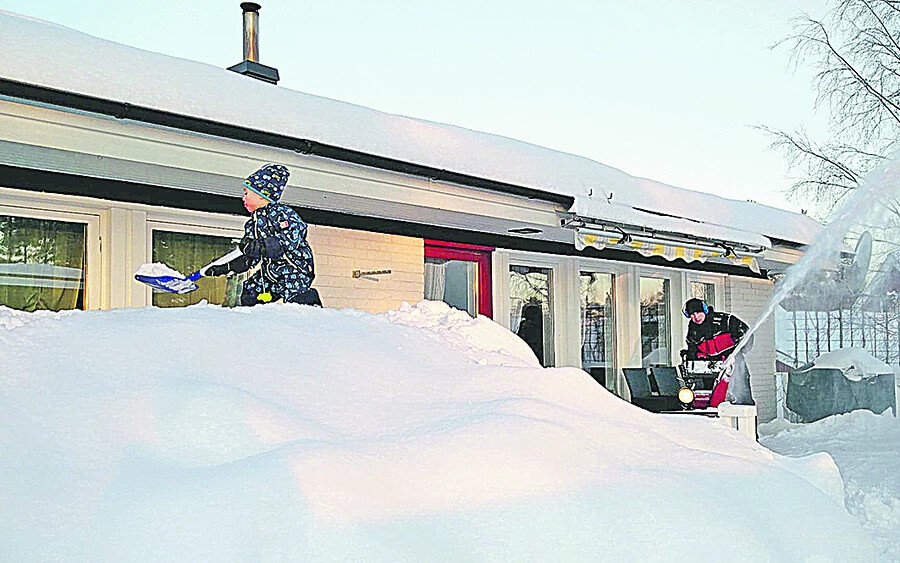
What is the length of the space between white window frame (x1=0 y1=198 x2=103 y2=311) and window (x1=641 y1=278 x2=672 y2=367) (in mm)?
7169

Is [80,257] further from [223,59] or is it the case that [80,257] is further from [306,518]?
[223,59]

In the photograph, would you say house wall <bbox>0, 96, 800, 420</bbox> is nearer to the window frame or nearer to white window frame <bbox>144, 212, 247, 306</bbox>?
white window frame <bbox>144, 212, 247, 306</bbox>

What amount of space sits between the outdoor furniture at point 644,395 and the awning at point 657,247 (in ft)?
5.31

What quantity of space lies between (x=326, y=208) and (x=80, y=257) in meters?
1.87

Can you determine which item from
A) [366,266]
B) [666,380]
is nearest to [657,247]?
[666,380]

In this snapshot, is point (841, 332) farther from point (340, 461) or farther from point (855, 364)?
point (340, 461)

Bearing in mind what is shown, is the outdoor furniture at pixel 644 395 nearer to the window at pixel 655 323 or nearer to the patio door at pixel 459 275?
the window at pixel 655 323

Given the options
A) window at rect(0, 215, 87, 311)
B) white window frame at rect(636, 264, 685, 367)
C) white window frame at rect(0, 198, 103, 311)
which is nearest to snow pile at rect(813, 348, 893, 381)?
white window frame at rect(636, 264, 685, 367)

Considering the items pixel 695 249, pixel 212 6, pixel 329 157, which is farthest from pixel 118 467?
pixel 212 6

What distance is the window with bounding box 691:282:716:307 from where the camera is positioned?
39.9 feet

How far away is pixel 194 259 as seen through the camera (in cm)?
642

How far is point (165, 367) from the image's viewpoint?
242cm

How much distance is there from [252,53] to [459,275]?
2.84 metres

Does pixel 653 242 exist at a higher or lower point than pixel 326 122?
lower
